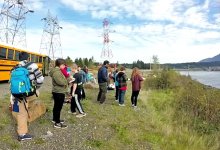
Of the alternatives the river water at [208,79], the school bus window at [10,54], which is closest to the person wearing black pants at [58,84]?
the school bus window at [10,54]

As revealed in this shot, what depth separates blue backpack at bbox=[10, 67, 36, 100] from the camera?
23.3 feet

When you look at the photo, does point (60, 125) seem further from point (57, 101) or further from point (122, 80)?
point (122, 80)

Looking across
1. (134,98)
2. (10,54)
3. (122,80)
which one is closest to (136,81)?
(122,80)

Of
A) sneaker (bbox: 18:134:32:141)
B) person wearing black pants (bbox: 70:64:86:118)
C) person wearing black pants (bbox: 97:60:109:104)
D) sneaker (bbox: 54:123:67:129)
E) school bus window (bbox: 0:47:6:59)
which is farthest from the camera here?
school bus window (bbox: 0:47:6:59)

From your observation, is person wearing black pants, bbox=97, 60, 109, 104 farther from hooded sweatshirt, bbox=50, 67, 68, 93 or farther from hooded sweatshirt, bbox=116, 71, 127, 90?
hooded sweatshirt, bbox=50, 67, 68, 93

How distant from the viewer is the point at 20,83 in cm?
713

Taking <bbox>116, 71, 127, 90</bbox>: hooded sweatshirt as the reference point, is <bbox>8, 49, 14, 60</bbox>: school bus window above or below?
above

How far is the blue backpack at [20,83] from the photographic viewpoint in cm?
711

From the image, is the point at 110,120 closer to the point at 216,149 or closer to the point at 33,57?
the point at 216,149

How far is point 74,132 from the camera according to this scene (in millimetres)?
8680

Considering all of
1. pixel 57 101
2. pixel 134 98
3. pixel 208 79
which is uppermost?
pixel 57 101

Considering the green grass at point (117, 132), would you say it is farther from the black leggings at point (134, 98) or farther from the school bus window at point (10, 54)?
the school bus window at point (10, 54)

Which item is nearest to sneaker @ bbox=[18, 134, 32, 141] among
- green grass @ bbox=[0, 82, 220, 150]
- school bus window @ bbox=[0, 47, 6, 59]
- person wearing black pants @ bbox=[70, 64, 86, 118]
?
green grass @ bbox=[0, 82, 220, 150]

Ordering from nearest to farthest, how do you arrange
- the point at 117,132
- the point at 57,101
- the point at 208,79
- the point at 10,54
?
the point at 57,101, the point at 117,132, the point at 10,54, the point at 208,79
